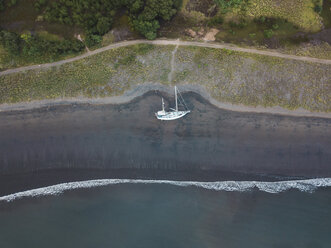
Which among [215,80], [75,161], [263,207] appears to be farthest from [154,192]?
[215,80]

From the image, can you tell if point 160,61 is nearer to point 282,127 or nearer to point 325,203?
point 282,127

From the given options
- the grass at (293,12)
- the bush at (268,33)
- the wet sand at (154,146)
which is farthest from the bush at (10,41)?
the bush at (268,33)

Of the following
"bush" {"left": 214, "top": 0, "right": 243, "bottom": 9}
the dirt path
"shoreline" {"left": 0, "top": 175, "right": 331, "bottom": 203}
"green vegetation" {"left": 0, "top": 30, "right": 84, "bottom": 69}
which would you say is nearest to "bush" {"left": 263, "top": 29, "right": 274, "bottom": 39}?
the dirt path

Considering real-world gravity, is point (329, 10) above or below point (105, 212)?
above

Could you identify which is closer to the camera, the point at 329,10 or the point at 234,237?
the point at 234,237

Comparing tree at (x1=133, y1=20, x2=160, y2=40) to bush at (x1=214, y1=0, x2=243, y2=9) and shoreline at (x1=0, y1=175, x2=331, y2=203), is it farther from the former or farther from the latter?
shoreline at (x1=0, y1=175, x2=331, y2=203)
